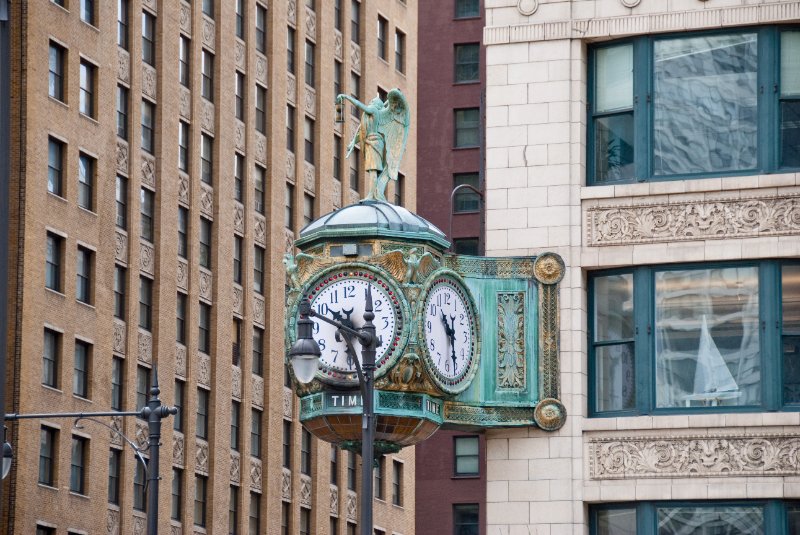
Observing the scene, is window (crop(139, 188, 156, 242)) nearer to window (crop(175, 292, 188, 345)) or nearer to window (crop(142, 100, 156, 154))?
window (crop(142, 100, 156, 154))

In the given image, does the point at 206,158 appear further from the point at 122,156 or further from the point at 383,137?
the point at 383,137

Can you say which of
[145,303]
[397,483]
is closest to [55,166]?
[145,303]

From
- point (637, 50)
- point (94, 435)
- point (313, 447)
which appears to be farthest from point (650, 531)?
point (313, 447)

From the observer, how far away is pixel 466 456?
4188 inches

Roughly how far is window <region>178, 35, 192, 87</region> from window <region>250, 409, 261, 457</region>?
12353 mm

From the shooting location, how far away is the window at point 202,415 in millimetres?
84938

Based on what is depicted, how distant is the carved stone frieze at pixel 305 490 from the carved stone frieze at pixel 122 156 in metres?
16.9

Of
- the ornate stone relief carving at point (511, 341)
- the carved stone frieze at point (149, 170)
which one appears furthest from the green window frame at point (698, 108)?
the carved stone frieze at point (149, 170)

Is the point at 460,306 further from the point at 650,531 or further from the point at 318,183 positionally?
the point at 318,183

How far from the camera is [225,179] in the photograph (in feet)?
290

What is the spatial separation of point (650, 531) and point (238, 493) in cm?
6184

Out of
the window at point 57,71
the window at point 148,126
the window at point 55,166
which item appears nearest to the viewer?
the window at point 55,166

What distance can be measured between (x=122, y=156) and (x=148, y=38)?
5.06 meters

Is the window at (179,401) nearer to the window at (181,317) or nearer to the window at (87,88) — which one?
the window at (181,317)
